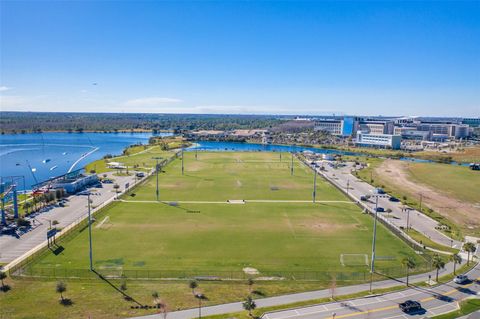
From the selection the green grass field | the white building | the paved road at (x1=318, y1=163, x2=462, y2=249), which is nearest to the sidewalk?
the paved road at (x1=318, y1=163, x2=462, y2=249)

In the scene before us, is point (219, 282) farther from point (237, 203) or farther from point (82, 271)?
point (237, 203)

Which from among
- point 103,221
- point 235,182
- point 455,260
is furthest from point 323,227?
point 235,182

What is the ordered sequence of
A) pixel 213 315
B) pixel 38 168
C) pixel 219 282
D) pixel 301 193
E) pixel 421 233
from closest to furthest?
pixel 213 315
pixel 219 282
pixel 421 233
pixel 301 193
pixel 38 168

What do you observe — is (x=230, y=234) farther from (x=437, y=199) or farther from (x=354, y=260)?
(x=437, y=199)

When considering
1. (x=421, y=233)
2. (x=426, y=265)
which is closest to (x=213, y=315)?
(x=426, y=265)

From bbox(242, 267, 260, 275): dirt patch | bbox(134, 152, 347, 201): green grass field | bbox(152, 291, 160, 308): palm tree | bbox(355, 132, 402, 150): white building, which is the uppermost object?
bbox(355, 132, 402, 150): white building

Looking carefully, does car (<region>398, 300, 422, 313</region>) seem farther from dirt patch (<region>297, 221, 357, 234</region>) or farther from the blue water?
the blue water
